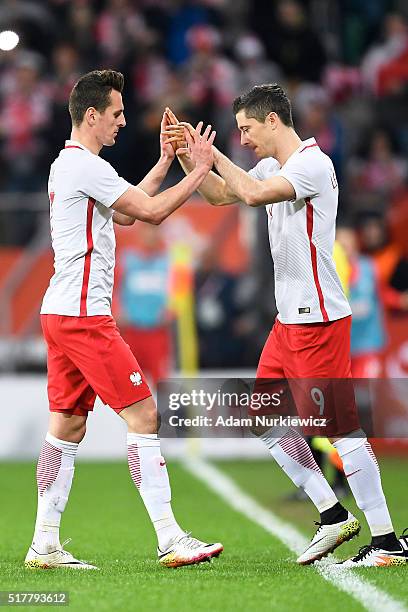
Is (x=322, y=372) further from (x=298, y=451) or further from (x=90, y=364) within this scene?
(x=90, y=364)

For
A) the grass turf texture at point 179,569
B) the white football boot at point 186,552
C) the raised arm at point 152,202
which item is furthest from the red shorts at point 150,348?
the raised arm at point 152,202

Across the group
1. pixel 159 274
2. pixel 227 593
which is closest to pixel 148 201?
pixel 227 593

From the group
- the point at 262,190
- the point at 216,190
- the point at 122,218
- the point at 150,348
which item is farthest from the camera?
the point at 150,348

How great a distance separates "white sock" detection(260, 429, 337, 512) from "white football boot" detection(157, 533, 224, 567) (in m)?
0.65

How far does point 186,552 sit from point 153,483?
385 millimetres

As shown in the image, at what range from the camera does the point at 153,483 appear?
6492mm

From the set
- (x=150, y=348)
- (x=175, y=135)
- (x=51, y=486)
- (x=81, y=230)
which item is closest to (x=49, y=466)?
(x=51, y=486)

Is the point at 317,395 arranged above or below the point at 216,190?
below

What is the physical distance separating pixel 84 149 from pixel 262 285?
752 centimetres

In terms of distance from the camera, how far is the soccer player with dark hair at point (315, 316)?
6633mm

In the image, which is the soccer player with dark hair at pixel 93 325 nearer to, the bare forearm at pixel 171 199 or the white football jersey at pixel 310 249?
the bare forearm at pixel 171 199

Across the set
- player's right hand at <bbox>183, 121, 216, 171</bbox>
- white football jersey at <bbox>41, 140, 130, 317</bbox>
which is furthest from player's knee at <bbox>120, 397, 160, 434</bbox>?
player's right hand at <bbox>183, 121, 216, 171</bbox>

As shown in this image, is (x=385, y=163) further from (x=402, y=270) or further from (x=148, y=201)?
(x=148, y=201)

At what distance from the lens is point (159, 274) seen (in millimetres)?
13336
